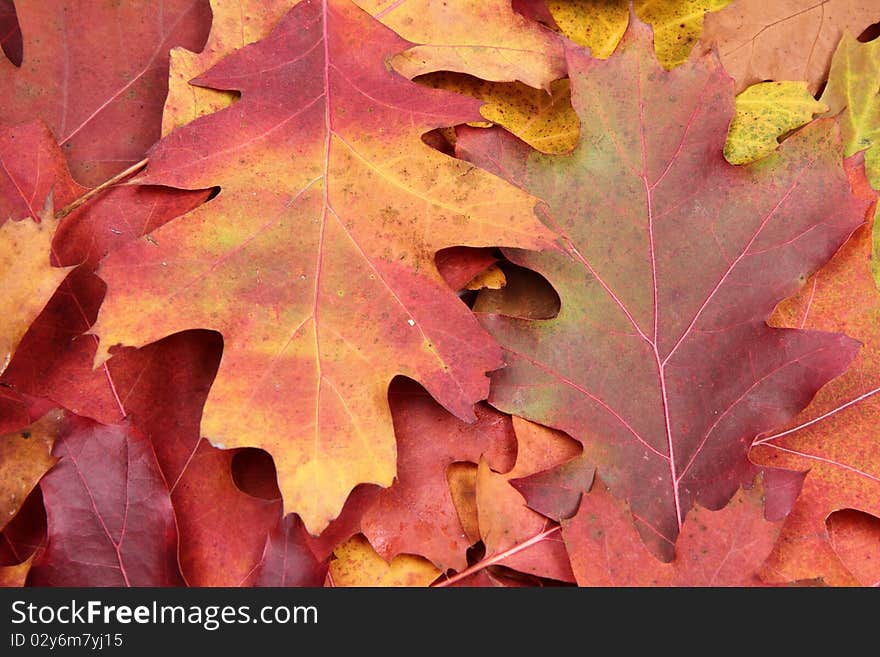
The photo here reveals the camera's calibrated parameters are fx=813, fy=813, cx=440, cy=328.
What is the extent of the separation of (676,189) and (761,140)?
0.24 m

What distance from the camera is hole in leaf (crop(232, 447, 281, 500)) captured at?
113 cm

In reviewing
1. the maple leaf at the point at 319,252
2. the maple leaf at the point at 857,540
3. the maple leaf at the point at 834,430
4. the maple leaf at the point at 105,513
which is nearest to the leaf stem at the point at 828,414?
the maple leaf at the point at 834,430

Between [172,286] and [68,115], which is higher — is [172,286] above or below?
below

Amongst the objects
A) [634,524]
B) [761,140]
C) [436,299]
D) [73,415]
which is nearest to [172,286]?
[73,415]

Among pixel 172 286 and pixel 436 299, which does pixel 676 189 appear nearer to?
pixel 436 299

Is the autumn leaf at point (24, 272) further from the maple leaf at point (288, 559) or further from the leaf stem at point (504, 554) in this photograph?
the leaf stem at point (504, 554)

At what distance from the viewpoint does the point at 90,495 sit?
1.04 meters

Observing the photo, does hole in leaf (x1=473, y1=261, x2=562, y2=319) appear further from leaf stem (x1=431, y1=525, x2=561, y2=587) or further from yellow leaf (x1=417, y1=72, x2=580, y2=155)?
leaf stem (x1=431, y1=525, x2=561, y2=587)

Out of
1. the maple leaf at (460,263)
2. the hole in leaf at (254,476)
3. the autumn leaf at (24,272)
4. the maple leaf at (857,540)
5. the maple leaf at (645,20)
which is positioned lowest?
the maple leaf at (857,540)

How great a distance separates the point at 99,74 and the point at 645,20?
32.8 inches

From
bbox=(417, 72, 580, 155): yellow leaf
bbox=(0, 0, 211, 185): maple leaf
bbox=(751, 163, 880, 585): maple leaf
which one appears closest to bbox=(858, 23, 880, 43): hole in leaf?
bbox=(751, 163, 880, 585): maple leaf

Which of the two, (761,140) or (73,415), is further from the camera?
(761,140)

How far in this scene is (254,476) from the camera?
3.72 feet

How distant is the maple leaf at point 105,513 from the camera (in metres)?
1.04
